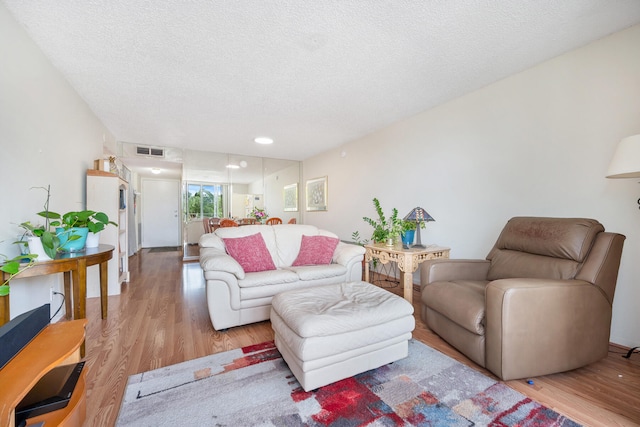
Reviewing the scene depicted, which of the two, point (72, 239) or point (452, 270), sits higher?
point (72, 239)

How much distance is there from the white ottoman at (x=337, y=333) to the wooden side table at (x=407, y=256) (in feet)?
2.85

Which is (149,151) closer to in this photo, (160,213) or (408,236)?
(160,213)

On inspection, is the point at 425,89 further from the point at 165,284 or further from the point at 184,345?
the point at 165,284

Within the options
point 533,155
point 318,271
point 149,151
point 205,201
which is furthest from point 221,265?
point 205,201

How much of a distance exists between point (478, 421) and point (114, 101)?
4355 mm

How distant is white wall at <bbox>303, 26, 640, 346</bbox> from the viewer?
6.41 ft

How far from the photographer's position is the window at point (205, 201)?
584 cm

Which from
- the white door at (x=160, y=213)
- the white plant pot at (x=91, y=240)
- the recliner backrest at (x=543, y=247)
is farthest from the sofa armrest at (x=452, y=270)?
the white door at (x=160, y=213)

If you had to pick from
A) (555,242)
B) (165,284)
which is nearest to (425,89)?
(555,242)

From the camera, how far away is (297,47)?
208 centimetres

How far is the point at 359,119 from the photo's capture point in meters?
3.71

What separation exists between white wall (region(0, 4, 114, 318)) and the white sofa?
1240mm

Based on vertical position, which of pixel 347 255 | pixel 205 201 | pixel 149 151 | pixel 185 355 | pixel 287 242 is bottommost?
pixel 185 355

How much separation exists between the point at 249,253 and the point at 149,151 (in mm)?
4004
